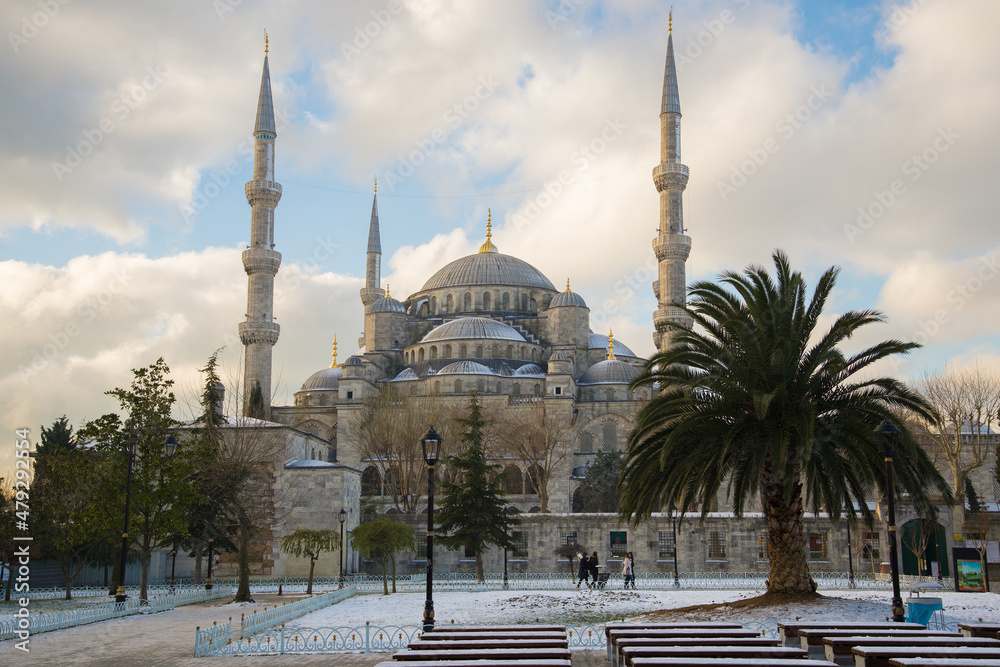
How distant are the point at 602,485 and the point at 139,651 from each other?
86.1 feet

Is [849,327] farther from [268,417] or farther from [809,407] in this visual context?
[268,417]

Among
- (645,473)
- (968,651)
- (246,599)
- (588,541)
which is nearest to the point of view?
(968,651)

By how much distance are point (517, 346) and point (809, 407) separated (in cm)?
3692

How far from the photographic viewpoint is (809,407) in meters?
12.8

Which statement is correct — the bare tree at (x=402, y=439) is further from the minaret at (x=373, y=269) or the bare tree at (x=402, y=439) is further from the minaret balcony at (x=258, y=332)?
the minaret at (x=373, y=269)

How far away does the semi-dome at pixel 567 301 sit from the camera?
52156 millimetres

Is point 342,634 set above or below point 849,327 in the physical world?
below

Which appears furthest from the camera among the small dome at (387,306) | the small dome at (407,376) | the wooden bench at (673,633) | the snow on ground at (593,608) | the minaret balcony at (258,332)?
the small dome at (387,306)

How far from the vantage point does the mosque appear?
27.1 meters

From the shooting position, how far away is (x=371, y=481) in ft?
140

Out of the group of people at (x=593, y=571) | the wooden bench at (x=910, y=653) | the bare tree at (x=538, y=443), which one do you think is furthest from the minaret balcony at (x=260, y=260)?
the wooden bench at (x=910, y=653)

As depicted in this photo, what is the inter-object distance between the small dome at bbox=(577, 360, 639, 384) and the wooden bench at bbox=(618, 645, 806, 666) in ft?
128

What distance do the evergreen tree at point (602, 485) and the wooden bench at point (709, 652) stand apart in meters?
27.7

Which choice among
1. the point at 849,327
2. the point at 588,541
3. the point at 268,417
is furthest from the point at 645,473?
the point at 268,417
